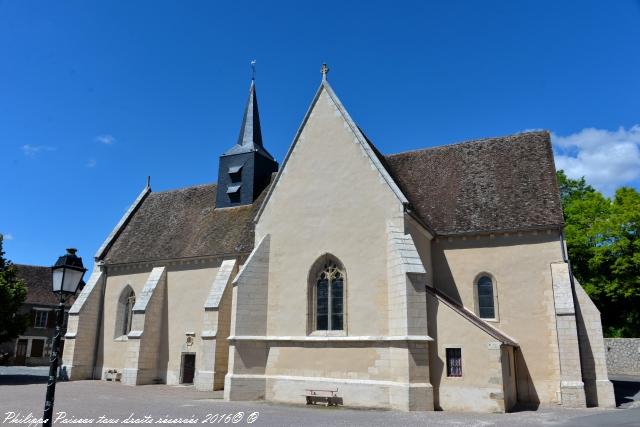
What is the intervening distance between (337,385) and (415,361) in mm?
2957

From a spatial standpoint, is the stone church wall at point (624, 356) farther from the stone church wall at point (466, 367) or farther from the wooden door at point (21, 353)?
the wooden door at point (21, 353)

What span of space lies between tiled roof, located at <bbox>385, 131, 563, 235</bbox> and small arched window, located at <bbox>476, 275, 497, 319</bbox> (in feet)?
6.77

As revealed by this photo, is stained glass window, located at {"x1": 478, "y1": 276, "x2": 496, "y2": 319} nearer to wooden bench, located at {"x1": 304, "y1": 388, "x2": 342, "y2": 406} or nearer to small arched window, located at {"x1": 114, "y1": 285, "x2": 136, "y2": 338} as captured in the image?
wooden bench, located at {"x1": 304, "y1": 388, "x2": 342, "y2": 406}

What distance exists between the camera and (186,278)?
1005 inches

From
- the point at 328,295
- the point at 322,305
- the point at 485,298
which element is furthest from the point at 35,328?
the point at 485,298

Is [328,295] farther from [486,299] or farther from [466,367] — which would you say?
[486,299]

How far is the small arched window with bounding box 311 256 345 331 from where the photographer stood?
18234 mm

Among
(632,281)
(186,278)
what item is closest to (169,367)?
(186,278)

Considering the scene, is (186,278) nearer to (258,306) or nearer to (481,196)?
(258,306)

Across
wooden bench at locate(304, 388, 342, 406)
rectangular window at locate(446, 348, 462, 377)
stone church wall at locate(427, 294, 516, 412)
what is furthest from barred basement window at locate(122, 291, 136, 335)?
rectangular window at locate(446, 348, 462, 377)

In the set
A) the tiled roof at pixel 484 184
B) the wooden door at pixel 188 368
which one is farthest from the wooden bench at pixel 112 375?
the tiled roof at pixel 484 184

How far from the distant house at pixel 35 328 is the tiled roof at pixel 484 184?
35934 mm

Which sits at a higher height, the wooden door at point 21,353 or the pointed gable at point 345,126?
the pointed gable at point 345,126

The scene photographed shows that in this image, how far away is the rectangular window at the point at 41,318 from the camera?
45.7 metres
